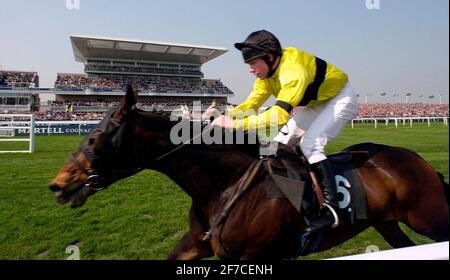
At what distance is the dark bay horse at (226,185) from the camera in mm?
2143

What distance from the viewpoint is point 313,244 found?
2.37m

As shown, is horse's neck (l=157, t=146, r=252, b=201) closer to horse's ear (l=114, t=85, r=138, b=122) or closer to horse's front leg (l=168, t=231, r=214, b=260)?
horse's front leg (l=168, t=231, r=214, b=260)

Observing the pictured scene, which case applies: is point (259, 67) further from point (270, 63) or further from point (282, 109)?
point (282, 109)

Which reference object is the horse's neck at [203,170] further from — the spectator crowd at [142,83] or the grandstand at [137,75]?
the spectator crowd at [142,83]

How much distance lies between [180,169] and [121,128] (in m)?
0.48

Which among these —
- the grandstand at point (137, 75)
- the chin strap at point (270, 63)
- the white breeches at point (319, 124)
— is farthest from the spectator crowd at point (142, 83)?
the chin strap at point (270, 63)

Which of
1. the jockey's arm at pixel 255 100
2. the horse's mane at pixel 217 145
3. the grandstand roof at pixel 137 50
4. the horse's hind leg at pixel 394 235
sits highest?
the grandstand roof at pixel 137 50

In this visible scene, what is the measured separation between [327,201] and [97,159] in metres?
1.57

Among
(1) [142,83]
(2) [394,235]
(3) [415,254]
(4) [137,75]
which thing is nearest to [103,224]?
(2) [394,235]

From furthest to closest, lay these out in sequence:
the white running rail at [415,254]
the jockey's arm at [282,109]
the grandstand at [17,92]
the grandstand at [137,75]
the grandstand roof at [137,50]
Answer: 1. the grandstand at [137,75]
2. the grandstand roof at [137,50]
3. the grandstand at [17,92]
4. the jockey's arm at [282,109]
5. the white running rail at [415,254]

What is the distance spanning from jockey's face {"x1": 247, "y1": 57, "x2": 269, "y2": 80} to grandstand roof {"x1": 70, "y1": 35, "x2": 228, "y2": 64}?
121ft

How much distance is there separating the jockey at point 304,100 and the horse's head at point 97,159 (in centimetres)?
62

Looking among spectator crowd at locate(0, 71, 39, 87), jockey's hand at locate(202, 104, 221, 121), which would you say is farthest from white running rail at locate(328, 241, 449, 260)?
spectator crowd at locate(0, 71, 39, 87)
